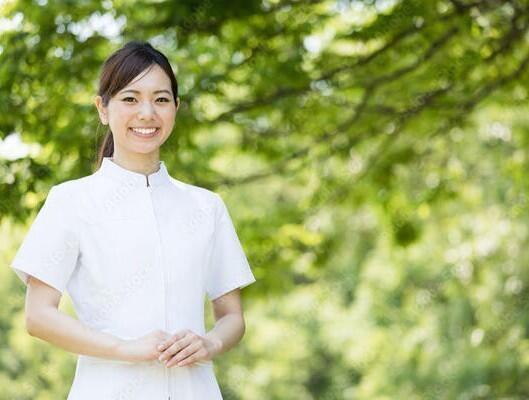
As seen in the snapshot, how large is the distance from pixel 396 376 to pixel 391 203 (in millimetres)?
6366

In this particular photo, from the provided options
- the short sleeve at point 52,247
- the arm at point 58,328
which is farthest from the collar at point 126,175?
the arm at point 58,328

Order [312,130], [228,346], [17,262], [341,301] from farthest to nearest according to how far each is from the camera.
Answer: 1. [341,301]
2. [312,130]
3. [228,346]
4. [17,262]

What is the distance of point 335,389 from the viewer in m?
18.7

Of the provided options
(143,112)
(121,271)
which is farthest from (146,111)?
(121,271)

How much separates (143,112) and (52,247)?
37cm

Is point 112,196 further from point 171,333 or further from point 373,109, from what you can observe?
point 373,109

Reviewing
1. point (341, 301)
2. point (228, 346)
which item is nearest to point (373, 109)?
point (228, 346)

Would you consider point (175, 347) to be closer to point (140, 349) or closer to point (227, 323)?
point (140, 349)

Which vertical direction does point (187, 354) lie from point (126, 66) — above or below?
below

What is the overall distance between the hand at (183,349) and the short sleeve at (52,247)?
28 centimetres

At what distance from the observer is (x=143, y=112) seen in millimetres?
2396

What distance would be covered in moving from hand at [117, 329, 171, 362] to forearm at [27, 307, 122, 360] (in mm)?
11

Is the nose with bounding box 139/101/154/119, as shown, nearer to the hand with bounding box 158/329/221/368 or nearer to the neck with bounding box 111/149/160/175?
the neck with bounding box 111/149/160/175

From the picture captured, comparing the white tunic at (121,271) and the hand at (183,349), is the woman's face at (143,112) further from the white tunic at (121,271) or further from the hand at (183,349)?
the hand at (183,349)
